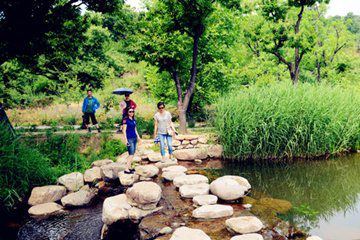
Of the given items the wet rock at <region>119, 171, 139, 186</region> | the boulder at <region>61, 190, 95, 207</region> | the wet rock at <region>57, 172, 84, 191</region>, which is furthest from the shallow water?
the wet rock at <region>57, 172, 84, 191</region>

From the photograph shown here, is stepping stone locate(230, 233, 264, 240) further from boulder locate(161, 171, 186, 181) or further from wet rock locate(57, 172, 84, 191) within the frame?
wet rock locate(57, 172, 84, 191)

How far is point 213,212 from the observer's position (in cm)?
555

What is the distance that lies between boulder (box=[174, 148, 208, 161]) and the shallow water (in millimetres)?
1042

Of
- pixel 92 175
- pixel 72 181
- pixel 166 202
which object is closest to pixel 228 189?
pixel 166 202

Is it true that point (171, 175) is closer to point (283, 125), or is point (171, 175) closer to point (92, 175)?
point (92, 175)

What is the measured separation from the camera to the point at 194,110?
672 inches

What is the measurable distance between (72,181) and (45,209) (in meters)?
1.19

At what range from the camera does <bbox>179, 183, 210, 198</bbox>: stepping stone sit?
6.58m

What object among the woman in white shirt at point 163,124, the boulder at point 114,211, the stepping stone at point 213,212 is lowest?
the stepping stone at point 213,212

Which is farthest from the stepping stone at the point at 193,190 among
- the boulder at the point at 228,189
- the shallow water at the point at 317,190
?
the shallow water at the point at 317,190

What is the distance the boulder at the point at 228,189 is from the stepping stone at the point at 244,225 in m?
1.15

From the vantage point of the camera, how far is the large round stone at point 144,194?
19.1 ft

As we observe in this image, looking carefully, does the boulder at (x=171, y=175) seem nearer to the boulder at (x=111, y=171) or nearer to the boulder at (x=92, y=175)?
the boulder at (x=111, y=171)

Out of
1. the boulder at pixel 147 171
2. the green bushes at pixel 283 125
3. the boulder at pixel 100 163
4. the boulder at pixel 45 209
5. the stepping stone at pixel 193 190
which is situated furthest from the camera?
the green bushes at pixel 283 125
